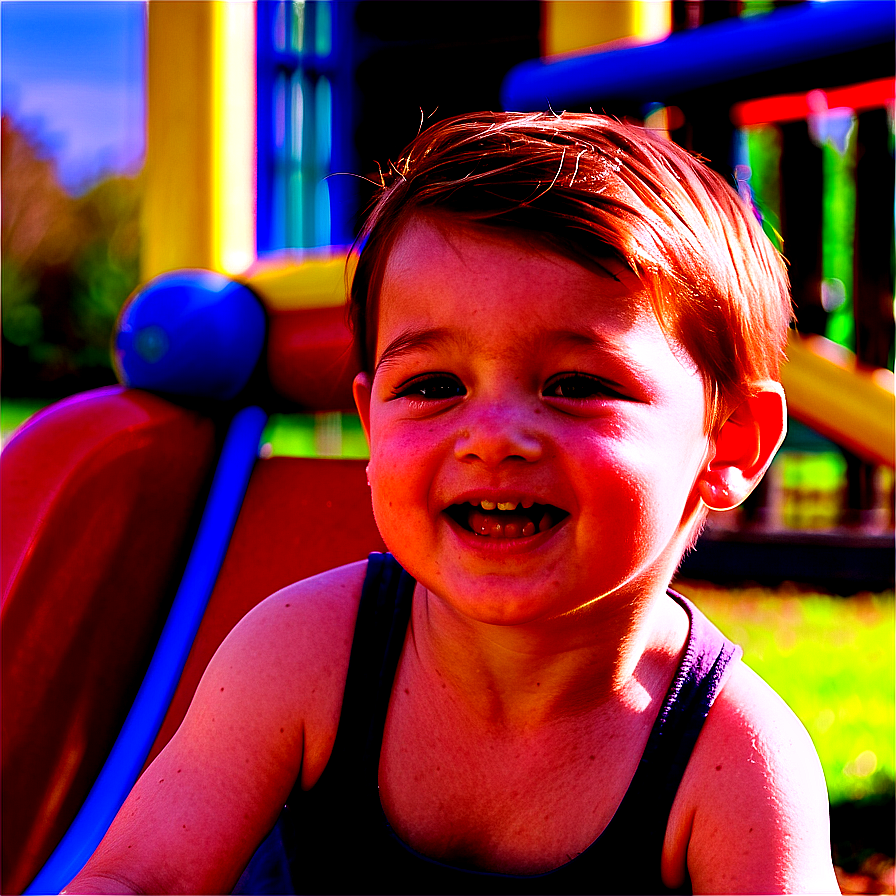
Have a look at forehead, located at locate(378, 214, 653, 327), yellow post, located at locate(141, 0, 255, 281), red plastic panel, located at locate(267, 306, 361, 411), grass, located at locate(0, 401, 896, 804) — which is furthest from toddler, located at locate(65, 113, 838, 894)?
yellow post, located at locate(141, 0, 255, 281)

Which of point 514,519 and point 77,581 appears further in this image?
point 77,581

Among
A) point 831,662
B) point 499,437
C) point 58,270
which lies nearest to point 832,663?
point 831,662

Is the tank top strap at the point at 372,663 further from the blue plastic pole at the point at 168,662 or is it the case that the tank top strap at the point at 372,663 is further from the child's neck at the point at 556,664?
the blue plastic pole at the point at 168,662

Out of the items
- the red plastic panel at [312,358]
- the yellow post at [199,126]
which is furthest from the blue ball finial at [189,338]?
the yellow post at [199,126]

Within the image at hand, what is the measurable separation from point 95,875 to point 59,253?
811 inches

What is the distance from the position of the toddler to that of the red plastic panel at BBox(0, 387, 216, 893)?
0.49 meters

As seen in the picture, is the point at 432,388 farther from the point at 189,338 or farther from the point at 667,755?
the point at 189,338

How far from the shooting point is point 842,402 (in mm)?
1850

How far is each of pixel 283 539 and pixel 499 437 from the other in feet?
2.94

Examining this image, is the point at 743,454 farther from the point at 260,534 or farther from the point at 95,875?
the point at 260,534

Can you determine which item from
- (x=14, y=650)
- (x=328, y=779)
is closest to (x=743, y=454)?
(x=328, y=779)

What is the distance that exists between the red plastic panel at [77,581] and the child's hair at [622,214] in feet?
2.29

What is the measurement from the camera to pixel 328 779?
1.13 metres

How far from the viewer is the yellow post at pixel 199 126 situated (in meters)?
2.26
